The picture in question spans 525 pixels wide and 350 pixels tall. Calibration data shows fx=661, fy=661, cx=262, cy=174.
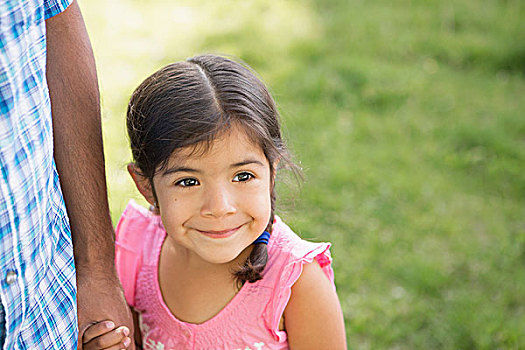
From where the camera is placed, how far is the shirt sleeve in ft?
4.74

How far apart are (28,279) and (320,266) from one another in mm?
747

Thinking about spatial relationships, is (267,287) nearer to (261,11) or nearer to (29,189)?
(29,189)

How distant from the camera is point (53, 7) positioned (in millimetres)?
1459

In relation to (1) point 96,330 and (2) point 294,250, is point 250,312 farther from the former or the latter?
(1) point 96,330

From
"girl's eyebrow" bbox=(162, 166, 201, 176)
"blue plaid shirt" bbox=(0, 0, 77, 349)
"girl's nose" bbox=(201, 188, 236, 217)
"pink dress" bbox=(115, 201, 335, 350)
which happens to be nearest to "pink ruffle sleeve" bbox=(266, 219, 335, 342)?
"pink dress" bbox=(115, 201, 335, 350)

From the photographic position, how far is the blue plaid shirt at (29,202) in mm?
1188

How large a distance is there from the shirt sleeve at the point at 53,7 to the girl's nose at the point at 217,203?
20.7 inches

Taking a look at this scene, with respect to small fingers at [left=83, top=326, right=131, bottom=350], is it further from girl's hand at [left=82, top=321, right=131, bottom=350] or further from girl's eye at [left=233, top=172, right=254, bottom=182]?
girl's eye at [left=233, top=172, right=254, bottom=182]

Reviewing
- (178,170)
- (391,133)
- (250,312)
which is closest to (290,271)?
(250,312)

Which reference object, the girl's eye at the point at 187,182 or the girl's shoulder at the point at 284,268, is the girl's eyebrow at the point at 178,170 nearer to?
the girl's eye at the point at 187,182

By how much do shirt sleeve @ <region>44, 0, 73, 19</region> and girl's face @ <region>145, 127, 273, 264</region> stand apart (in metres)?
0.42

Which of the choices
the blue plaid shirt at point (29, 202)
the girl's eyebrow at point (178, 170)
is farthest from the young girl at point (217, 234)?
the blue plaid shirt at point (29, 202)

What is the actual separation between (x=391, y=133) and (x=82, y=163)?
114 inches

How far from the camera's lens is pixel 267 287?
170 centimetres
